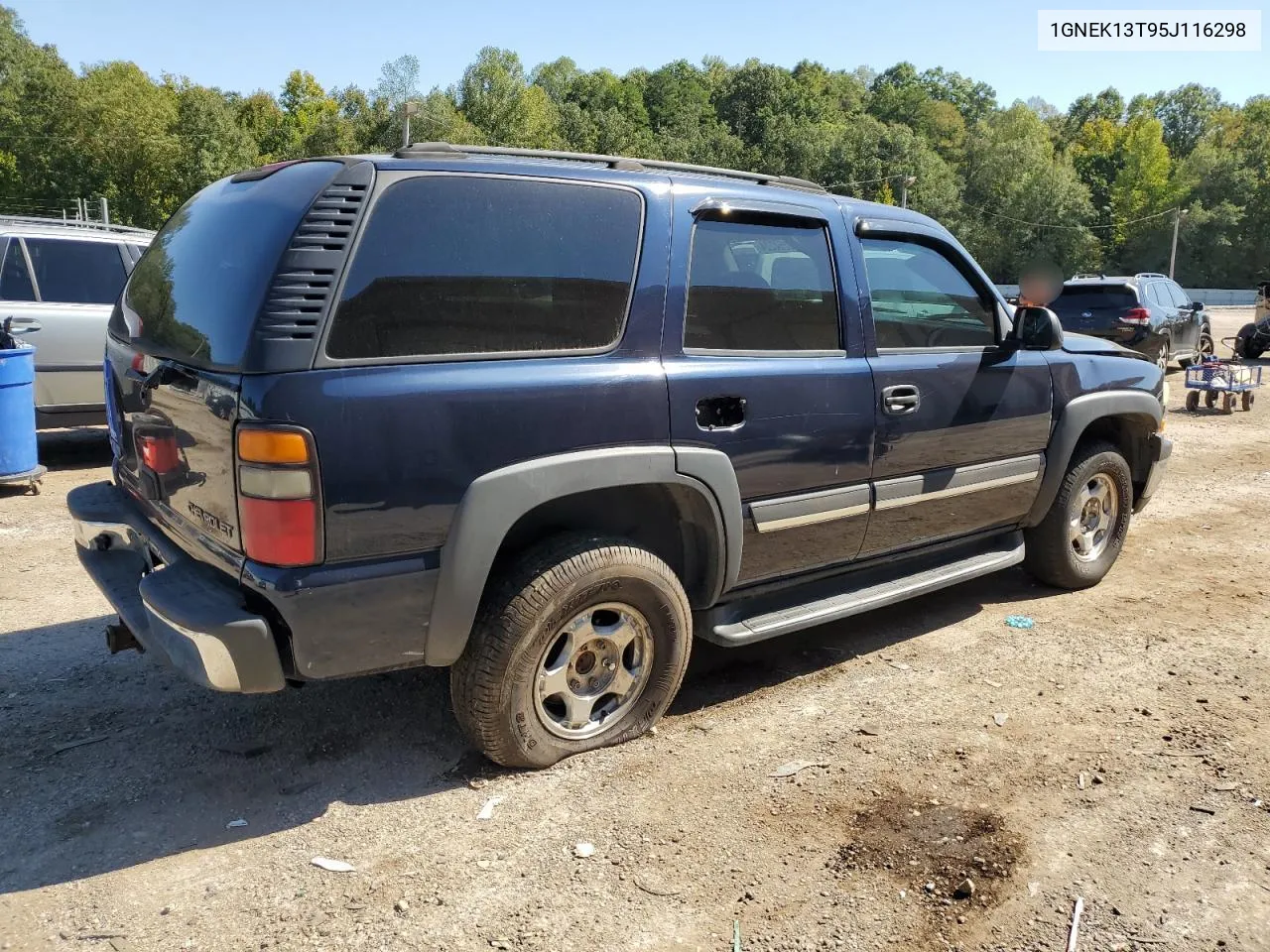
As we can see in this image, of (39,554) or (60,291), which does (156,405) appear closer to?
(39,554)

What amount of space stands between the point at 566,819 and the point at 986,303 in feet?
9.87

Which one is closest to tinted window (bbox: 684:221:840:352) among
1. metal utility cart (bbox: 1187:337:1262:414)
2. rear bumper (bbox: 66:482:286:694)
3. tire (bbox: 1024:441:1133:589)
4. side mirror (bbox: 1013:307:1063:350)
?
side mirror (bbox: 1013:307:1063:350)

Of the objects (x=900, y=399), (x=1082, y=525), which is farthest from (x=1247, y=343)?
(x=900, y=399)

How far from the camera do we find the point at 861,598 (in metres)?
3.96

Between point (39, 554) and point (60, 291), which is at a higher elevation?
point (60, 291)

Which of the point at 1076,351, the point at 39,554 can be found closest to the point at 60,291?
the point at 39,554

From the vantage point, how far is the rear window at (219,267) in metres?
2.70

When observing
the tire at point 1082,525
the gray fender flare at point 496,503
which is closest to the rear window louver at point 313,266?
the gray fender flare at point 496,503

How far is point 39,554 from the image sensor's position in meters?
5.48

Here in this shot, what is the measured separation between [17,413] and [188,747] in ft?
13.9

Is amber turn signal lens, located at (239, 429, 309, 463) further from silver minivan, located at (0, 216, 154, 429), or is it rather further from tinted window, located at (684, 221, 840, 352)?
silver minivan, located at (0, 216, 154, 429)

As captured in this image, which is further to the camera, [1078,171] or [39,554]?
[1078,171]

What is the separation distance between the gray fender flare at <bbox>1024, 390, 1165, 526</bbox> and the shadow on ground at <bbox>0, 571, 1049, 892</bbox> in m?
1.10

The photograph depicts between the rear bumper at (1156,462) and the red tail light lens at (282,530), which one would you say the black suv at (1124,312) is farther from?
the red tail light lens at (282,530)
